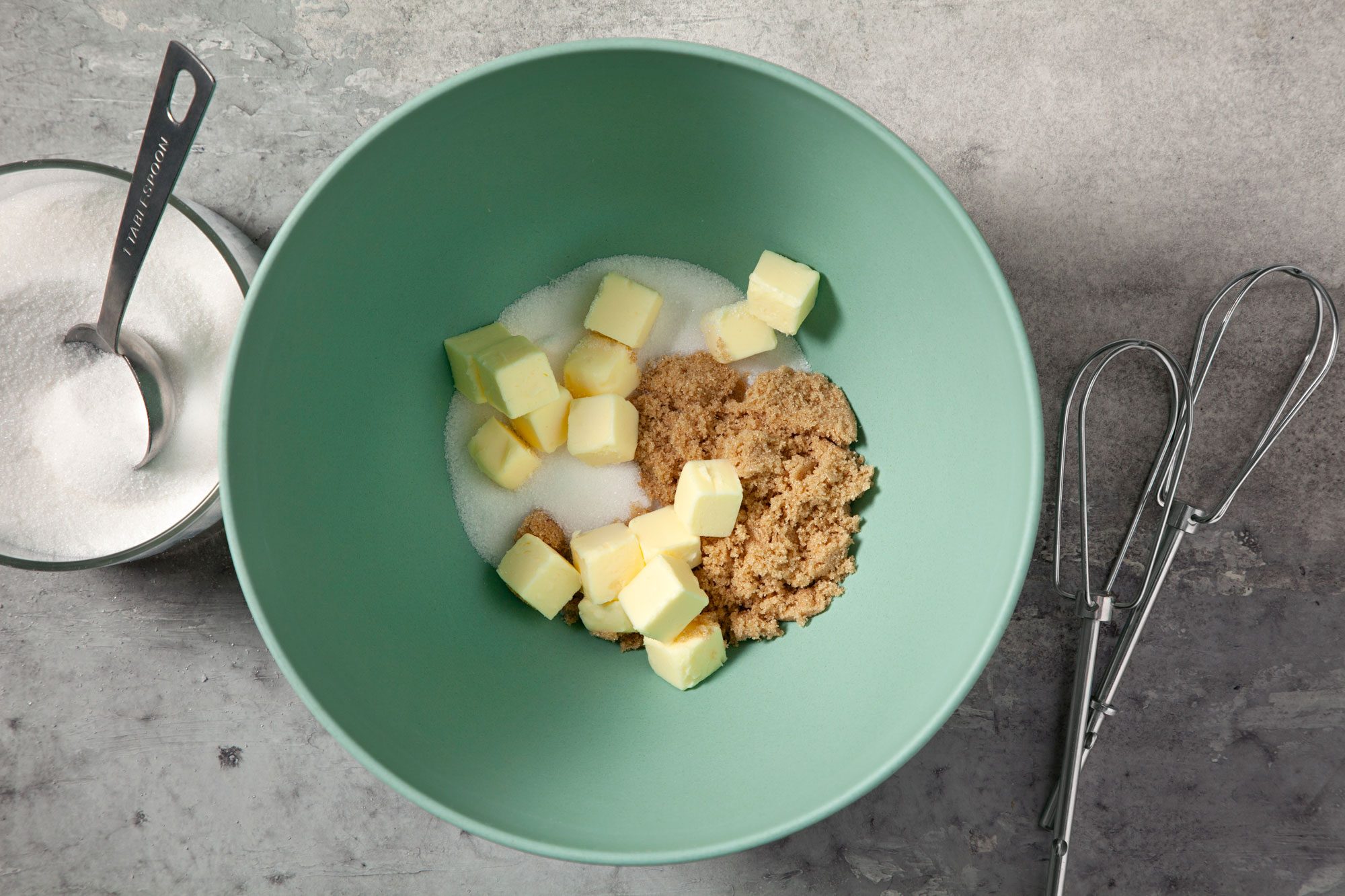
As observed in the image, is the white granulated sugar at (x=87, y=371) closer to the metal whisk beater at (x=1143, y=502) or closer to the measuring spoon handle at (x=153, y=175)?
the measuring spoon handle at (x=153, y=175)

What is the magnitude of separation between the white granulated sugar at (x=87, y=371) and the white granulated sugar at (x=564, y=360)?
32 cm

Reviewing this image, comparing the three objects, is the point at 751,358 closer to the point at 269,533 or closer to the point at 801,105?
the point at 801,105

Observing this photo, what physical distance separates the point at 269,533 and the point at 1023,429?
0.75 m

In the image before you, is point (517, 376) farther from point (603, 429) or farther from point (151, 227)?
point (151, 227)

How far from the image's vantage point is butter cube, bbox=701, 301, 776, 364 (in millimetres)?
975

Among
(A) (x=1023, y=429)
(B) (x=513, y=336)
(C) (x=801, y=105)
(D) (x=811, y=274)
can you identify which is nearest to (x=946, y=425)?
(A) (x=1023, y=429)

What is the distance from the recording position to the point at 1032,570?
1.09 meters

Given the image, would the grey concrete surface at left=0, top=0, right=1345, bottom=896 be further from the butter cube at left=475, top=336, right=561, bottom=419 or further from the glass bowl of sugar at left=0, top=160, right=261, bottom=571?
the butter cube at left=475, top=336, right=561, bottom=419

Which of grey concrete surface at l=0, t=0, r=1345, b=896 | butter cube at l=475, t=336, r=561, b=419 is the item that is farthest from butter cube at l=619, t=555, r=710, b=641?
grey concrete surface at l=0, t=0, r=1345, b=896

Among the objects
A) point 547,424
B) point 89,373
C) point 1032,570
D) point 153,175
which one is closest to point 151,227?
point 153,175

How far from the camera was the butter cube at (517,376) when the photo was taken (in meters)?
0.92

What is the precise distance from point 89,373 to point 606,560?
66cm

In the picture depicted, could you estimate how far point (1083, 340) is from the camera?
105 cm

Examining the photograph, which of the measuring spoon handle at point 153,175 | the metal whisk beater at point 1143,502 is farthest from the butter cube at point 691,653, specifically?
the measuring spoon handle at point 153,175
